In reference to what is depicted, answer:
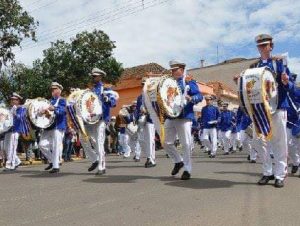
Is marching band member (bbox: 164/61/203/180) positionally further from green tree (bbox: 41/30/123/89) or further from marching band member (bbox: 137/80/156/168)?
green tree (bbox: 41/30/123/89)

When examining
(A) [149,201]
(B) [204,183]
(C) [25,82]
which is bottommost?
(A) [149,201]

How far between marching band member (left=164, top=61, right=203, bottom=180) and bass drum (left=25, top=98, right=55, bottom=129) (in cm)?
361

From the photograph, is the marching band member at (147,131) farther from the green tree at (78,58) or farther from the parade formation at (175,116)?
the green tree at (78,58)

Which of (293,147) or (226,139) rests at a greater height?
(226,139)

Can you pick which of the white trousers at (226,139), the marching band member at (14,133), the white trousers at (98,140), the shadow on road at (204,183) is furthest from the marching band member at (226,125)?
the shadow on road at (204,183)

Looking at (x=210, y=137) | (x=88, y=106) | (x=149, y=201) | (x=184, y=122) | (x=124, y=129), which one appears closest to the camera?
(x=149, y=201)

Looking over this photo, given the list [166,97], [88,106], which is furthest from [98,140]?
[166,97]

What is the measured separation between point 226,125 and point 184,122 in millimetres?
12033

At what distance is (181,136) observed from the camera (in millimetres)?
9789

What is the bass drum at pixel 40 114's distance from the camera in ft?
40.7

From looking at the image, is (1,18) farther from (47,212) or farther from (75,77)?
(47,212)

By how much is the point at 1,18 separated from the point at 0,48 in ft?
4.10

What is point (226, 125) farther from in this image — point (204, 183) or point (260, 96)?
point (260, 96)

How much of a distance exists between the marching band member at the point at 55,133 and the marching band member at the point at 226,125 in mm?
9636
